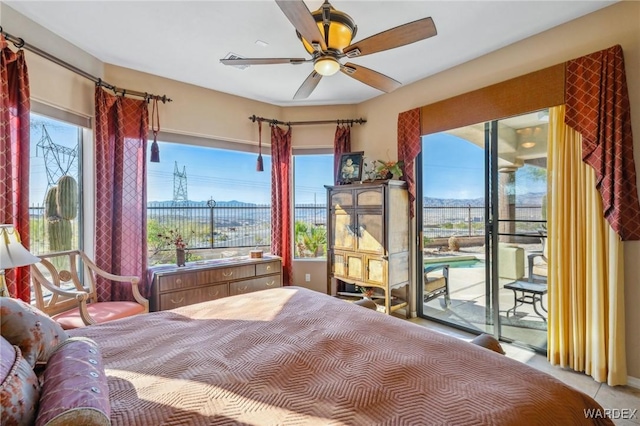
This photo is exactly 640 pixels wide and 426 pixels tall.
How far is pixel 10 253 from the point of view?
1.90 metres

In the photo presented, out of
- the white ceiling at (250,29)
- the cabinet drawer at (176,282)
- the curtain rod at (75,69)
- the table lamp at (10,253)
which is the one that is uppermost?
the white ceiling at (250,29)

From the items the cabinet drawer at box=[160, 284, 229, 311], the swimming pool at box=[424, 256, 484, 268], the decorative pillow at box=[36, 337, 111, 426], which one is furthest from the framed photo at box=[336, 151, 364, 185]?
the decorative pillow at box=[36, 337, 111, 426]

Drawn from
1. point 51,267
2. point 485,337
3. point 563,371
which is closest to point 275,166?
point 51,267

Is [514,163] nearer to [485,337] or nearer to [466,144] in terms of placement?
[466,144]

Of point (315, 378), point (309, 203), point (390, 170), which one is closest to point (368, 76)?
point (390, 170)

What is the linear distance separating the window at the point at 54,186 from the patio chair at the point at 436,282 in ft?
13.0

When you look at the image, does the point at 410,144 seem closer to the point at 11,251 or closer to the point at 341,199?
the point at 341,199

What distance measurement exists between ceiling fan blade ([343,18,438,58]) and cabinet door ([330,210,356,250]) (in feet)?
7.22

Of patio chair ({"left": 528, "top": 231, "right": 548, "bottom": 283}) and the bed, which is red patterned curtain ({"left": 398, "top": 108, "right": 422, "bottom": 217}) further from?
the bed

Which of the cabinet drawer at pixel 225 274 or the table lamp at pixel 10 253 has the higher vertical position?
the table lamp at pixel 10 253

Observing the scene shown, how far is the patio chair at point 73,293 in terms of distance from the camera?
2.46 metres

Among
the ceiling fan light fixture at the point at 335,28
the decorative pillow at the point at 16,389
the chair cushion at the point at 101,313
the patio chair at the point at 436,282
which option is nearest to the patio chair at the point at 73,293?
the chair cushion at the point at 101,313

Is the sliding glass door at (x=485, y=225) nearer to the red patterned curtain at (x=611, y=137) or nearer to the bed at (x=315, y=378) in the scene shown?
the red patterned curtain at (x=611, y=137)

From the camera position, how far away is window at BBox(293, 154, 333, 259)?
15.5ft
